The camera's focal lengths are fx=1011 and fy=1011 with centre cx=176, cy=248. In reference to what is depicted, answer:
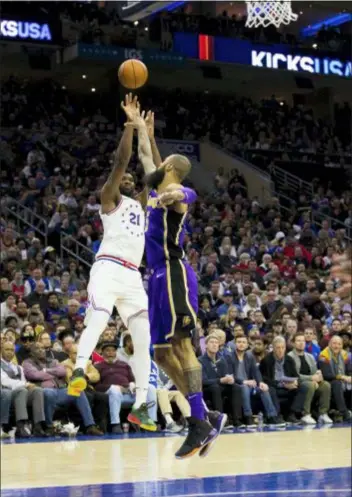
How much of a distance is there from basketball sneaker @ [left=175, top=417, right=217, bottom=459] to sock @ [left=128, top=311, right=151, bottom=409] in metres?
0.67

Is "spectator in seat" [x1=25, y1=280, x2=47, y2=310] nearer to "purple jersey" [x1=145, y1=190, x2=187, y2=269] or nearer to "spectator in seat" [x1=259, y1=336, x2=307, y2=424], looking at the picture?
"spectator in seat" [x1=259, y1=336, x2=307, y2=424]

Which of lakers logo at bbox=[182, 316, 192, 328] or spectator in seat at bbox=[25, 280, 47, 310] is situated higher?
spectator in seat at bbox=[25, 280, 47, 310]

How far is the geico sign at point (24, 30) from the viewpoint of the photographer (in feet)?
81.6

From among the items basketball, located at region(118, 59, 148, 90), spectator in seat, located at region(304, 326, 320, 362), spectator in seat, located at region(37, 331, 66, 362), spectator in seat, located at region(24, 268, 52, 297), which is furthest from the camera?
spectator in seat, located at region(24, 268, 52, 297)

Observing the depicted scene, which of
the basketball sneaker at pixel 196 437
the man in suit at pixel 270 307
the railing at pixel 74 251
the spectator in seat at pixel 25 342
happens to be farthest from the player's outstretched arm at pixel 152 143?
the railing at pixel 74 251

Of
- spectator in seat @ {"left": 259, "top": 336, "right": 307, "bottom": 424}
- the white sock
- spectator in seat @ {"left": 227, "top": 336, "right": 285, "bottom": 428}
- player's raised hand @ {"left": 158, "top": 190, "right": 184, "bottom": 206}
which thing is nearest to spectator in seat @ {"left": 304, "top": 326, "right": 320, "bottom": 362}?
spectator in seat @ {"left": 259, "top": 336, "right": 307, "bottom": 424}

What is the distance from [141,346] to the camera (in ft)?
25.1

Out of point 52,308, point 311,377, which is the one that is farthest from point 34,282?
point 311,377

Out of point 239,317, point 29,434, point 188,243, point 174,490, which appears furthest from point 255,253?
point 174,490

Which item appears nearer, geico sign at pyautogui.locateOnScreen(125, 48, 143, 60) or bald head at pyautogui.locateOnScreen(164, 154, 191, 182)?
bald head at pyautogui.locateOnScreen(164, 154, 191, 182)

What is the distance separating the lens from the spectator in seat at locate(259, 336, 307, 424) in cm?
1434

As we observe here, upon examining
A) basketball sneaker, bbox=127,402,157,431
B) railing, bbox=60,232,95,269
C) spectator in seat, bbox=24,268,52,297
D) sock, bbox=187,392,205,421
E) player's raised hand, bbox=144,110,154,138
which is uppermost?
player's raised hand, bbox=144,110,154,138

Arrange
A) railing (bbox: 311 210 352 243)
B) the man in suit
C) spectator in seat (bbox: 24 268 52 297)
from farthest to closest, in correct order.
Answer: railing (bbox: 311 210 352 243), the man in suit, spectator in seat (bbox: 24 268 52 297)

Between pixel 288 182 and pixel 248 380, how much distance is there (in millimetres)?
A: 14558
